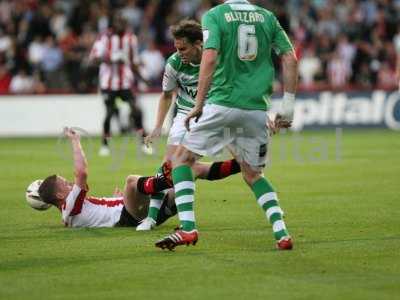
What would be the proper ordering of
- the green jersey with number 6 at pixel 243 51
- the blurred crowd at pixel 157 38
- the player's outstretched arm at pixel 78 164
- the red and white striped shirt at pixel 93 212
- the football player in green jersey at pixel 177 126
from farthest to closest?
1. the blurred crowd at pixel 157 38
2. the red and white striped shirt at pixel 93 212
3. the football player in green jersey at pixel 177 126
4. the player's outstretched arm at pixel 78 164
5. the green jersey with number 6 at pixel 243 51

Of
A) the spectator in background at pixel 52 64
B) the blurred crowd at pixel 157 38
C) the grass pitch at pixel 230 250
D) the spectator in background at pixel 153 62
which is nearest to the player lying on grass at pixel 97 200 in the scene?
the grass pitch at pixel 230 250

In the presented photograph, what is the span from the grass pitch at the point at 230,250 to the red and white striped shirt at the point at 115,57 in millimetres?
4676

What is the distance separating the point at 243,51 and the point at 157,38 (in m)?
20.4

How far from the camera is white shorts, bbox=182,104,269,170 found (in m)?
8.57

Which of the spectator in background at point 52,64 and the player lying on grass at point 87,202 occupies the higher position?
the player lying on grass at point 87,202

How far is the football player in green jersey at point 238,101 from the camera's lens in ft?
28.0

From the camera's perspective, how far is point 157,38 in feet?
94.2

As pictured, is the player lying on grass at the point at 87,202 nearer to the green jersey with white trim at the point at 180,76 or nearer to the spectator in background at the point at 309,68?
the green jersey with white trim at the point at 180,76

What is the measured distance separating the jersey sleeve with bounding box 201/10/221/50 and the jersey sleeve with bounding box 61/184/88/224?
222 centimetres

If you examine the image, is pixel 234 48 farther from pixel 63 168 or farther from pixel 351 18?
pixel 351 18

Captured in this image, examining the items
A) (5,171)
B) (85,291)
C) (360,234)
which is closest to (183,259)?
(85,291)

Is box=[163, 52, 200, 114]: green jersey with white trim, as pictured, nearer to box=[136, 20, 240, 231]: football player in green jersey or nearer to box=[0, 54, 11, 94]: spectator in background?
box=[136, 20, 240, 231]: football player in green jersey

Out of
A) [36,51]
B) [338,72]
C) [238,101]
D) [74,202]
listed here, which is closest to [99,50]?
[36,51]

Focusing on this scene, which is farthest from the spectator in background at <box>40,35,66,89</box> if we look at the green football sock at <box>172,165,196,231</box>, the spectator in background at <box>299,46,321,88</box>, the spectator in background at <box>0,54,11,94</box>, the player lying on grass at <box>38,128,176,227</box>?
the green football sock at <box>172,165,196,231</box>
